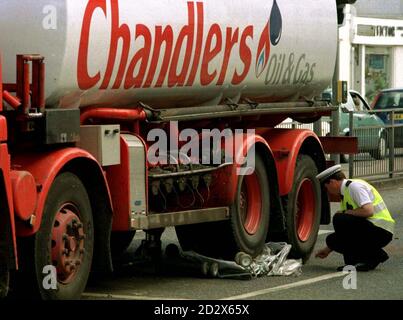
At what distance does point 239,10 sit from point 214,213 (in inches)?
78.2

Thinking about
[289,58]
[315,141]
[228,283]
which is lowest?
[228,283]

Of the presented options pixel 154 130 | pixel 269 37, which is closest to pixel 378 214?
pixel 269 37

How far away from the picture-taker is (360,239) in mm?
12344

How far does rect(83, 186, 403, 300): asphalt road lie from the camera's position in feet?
34.9

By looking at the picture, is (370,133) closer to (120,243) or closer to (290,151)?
(290,151)

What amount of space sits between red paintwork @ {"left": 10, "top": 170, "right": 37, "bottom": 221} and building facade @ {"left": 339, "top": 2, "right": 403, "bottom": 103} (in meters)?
31.0

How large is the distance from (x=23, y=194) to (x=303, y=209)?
5305mm

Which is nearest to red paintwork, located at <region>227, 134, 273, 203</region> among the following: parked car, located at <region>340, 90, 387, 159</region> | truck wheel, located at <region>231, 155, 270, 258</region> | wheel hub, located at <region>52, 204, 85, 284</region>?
truck wheel, located at <region>231, 155, 270, 258</region>

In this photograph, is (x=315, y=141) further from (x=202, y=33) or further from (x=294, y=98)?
(x=202, y=33)

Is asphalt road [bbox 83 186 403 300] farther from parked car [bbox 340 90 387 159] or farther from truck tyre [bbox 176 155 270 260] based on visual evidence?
parked car [bbox 340 90 387 159]

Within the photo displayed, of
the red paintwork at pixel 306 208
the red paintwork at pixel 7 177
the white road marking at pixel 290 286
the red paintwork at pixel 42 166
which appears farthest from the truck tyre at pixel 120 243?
the red paintwork at pixel 7 177

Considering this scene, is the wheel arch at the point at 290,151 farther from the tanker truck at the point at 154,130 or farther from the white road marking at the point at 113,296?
the white road marking at the point at 113,296

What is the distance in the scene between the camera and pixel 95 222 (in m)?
10.2

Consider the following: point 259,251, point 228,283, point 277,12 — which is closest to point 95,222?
point 228,283
